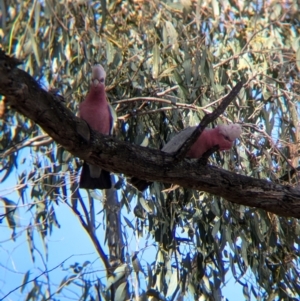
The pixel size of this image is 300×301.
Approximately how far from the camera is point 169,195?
367 centimetres

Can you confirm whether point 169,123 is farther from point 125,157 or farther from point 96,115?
point 125,157

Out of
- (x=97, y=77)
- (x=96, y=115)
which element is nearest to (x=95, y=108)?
(x=96, y=115)

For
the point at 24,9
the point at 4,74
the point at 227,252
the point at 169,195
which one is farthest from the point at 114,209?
the point at 4,74

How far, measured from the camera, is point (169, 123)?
146 inches

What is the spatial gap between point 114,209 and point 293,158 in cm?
107

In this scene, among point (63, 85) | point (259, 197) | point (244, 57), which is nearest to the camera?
point (259, 197)

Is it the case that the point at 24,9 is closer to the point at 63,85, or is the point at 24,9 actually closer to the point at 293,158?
the point at 63,85

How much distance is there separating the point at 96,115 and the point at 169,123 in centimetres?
72

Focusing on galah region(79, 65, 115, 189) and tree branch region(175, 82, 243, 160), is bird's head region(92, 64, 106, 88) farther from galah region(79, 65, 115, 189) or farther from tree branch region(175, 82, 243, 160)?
tree branch region(175, 82, 243, 160)

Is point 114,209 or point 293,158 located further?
point 114,209

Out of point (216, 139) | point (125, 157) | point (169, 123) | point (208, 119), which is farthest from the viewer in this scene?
point (169, 123)

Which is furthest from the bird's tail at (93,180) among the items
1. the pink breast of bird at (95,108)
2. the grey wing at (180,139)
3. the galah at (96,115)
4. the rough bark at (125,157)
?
the rough bark at (125,157)

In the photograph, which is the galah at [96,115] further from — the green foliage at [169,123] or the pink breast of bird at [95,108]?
the green foliage at [169,123]

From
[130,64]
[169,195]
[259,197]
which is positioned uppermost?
[130,64]
